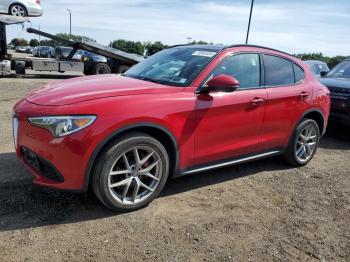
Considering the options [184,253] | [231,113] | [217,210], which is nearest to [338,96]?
[231,113]

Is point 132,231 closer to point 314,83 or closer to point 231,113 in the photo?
point 231,113

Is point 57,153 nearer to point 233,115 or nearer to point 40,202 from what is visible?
point 40,202

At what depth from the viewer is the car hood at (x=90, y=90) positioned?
365cm

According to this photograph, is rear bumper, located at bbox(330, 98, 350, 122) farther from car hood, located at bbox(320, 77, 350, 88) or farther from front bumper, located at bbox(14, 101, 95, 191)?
front bumper, located at bbox(14, 101, 95, 191)

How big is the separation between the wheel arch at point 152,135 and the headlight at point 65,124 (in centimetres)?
24

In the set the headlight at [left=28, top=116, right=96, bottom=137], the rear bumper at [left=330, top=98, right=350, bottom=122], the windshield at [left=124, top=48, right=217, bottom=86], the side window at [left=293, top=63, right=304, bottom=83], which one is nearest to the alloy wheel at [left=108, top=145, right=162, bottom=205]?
the headlight at [left=28, top=116, right=96, bottom=137]

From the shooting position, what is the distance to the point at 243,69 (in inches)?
186

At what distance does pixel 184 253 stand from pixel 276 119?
2439 millimetres

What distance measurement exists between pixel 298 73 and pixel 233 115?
1.66 m

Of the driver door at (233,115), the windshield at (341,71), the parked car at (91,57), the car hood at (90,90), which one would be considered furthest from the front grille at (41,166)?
the parked car at (91,57)

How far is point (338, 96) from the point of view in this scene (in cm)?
766

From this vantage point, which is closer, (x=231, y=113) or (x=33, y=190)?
(x=33, y=190)

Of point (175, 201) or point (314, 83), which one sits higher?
point (314, 83)

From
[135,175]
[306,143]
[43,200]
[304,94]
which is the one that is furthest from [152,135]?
[306,143]
